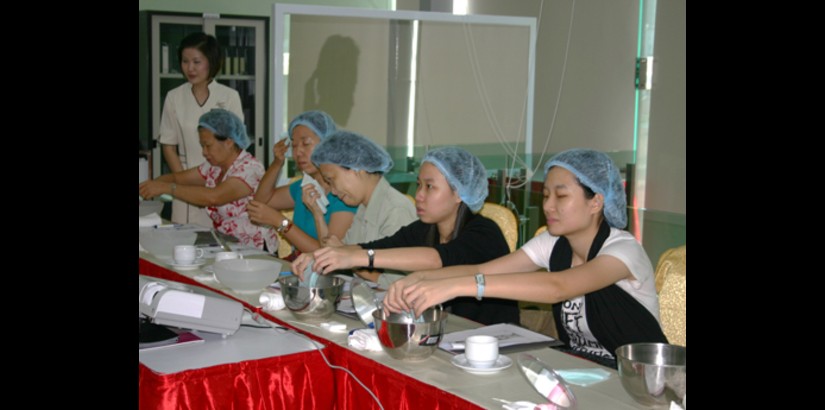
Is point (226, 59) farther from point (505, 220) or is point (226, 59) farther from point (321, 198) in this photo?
point (505, 220)

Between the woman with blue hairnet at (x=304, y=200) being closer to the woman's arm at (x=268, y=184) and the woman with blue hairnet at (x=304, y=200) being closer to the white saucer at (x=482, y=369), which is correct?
the woman's arm at (x=268, y=184)

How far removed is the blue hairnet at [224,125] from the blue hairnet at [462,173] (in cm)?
168

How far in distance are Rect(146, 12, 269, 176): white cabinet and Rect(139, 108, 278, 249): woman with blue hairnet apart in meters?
2.12

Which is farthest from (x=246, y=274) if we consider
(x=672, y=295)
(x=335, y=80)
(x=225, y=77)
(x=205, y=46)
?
(x=225, y=77)

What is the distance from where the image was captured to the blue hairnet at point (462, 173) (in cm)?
270

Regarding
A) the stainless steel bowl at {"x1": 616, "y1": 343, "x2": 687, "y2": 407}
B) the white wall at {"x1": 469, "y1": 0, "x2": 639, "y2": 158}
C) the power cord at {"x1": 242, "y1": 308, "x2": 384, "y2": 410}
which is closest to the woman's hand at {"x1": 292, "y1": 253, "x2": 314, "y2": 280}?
the power cord at {"x1": 242, "y1": 308, "x2": 384, "y2": 410}

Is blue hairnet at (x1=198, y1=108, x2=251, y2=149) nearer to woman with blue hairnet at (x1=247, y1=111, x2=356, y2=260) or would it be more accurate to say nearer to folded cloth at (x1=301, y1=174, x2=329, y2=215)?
woman with blue hairnet at (x1=247, y1=111, x2=356, y2=260)

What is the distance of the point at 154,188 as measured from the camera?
4.25 m

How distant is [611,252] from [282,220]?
1.57 metres

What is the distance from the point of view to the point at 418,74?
5098mm

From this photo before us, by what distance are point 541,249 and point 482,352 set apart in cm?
73
